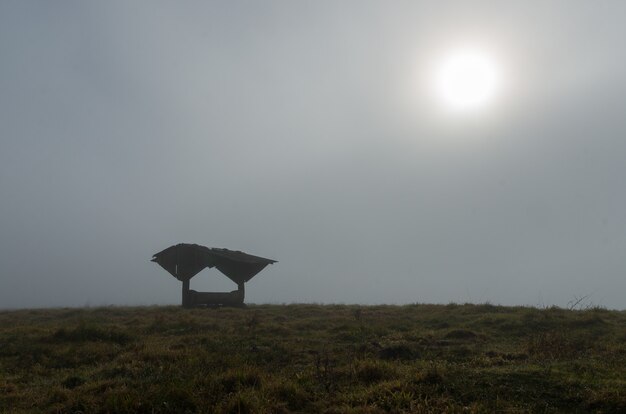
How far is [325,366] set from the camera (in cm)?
912

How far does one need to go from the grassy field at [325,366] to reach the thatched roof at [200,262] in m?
10.1

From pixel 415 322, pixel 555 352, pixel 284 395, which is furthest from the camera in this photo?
pixel 415 322

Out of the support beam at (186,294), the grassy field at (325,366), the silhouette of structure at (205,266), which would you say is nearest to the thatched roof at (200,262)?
the silhouette of structure at (205,266)

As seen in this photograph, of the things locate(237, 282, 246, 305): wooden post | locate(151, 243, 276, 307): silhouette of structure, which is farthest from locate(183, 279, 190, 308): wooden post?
locate(237, 282, 246, 305): wooden post

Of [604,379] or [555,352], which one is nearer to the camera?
[604,379]

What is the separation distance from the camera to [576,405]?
6805 millimetres

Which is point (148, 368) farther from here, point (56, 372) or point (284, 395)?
point (284, 395)

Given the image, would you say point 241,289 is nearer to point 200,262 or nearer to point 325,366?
point 200,262

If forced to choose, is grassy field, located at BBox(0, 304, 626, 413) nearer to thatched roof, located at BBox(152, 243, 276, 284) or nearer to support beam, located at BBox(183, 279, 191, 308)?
support beam, located at BBox(183, 279, 191, 308)

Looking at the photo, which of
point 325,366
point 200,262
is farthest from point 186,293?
point 325,366

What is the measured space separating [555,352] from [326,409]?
20.3 ft

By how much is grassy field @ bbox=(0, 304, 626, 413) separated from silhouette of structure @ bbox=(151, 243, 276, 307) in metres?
9.40

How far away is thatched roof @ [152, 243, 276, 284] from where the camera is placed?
27.8m

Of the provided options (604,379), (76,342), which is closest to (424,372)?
(604,379)
